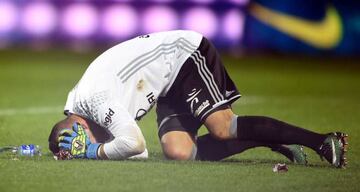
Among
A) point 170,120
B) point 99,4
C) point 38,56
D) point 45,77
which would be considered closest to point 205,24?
point 99,4

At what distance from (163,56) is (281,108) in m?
6.08

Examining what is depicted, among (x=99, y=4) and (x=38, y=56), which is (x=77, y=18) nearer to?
(x=99, y=4)

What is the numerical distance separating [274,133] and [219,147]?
69 centimetres

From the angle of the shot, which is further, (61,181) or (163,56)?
(163,56)

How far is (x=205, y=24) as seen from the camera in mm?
31375

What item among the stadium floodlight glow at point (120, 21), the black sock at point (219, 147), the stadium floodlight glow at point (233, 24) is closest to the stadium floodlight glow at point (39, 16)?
the stadium floodlight glow at point (120, 21)

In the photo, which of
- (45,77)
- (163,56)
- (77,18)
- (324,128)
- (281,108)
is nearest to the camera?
(163,56)

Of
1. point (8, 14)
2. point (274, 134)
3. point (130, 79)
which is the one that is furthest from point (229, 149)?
point (8, 14)

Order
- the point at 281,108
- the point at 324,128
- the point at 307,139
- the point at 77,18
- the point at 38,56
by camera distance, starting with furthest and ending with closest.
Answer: the point at 77,18, the point at 38,56, the point at 281,108, the point at 324,128, the point at 307,139

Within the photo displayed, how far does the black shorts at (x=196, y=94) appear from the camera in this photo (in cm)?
868

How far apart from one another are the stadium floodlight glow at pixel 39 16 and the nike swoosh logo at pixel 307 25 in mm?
6056

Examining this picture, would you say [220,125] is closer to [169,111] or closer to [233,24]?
[169,111]

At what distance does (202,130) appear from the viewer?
11.9 meters

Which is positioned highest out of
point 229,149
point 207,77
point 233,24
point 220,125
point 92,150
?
point 207,77
